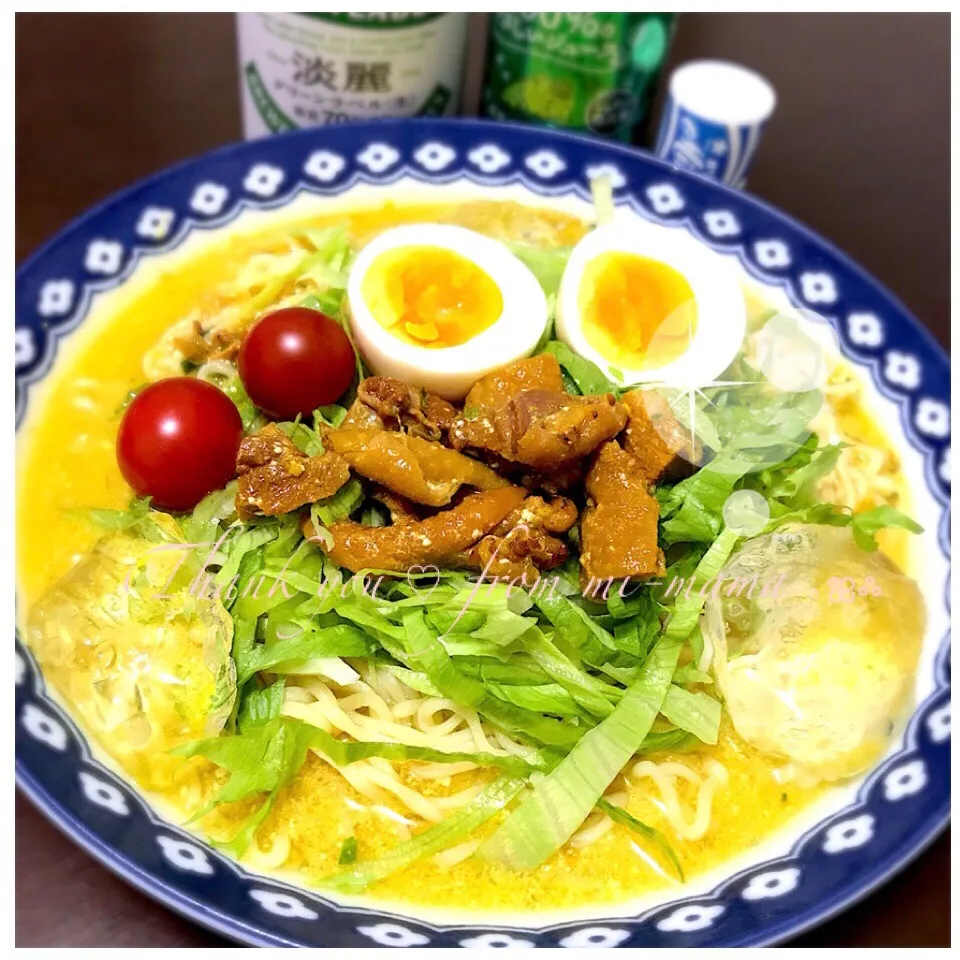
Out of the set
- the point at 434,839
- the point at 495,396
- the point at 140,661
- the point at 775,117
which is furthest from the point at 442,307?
the point at 775,117

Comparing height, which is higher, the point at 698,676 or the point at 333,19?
the point at 333,19

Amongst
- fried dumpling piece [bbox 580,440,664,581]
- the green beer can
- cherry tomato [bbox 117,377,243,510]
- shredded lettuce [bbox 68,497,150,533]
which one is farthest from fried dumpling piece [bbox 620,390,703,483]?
the green beer can

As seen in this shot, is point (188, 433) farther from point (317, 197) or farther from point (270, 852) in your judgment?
point (317, 197)

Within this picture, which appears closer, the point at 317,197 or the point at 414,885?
the point at 414,885

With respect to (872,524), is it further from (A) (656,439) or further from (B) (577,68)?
(B) (577,68)

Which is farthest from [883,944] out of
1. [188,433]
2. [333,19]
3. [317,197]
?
[333,19]

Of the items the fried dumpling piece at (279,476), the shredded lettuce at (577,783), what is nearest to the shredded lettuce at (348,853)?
the shredded lettuce at (577,783)

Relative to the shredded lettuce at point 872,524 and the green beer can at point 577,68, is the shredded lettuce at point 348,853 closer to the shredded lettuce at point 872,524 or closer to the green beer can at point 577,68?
the shredded lettuce at point 872,524
